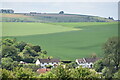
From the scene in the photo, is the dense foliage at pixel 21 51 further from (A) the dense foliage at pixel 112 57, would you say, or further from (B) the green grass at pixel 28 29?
(A) the dense foliage at pixel 112 57

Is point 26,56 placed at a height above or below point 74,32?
below

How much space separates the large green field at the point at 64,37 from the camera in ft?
54.9

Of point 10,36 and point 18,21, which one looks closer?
point 10,36

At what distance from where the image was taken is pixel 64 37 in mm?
20234

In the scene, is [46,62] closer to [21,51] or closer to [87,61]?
[87,61]

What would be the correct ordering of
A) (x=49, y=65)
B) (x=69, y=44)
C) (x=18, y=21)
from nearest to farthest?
(x=49, y=65) < (x=69, y=44) < (x=18, y=21)

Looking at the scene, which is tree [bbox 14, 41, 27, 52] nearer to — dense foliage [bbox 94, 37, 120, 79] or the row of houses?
the row of houses

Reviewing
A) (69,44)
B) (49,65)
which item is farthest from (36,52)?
(49,65)

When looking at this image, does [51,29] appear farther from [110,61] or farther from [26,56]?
[110,61]

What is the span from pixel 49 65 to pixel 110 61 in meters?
6.07

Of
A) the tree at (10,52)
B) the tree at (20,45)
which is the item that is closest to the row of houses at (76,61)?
the tree at (10,52)

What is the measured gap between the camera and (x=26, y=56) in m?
17.0

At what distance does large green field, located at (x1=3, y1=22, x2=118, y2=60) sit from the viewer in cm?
1673

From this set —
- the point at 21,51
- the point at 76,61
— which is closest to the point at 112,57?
the point at 76,61
